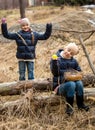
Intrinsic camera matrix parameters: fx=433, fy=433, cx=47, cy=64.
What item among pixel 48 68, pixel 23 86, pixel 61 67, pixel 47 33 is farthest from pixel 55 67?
pixel 48 68

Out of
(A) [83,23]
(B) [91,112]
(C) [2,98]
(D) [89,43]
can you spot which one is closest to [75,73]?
(B) [91,112]

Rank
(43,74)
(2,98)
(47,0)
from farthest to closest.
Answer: (47,0), (43,74), (2,98)

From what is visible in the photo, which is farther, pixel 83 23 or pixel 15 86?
pixel 83 23

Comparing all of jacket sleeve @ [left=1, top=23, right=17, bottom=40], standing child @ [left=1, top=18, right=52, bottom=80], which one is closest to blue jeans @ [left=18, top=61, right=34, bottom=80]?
standing child @ [left=1, top=18, right=52, bottom=80]

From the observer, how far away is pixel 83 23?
15.4 meters

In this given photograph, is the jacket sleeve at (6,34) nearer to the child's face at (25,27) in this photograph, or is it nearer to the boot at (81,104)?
the child's face at (25,27)

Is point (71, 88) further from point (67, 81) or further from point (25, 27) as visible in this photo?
point (25, 27)

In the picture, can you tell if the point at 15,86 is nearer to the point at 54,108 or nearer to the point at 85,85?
the point at 54,108

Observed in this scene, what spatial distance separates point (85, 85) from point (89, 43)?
516 centimetres

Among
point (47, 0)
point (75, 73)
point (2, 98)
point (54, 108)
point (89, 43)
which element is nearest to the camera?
point (75, 73)

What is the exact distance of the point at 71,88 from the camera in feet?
21.8

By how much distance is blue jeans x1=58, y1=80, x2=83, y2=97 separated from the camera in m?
6.66

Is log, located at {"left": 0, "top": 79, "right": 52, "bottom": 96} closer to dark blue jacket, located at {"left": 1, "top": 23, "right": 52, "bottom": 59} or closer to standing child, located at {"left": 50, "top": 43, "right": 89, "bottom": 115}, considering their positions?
standing child, located at {"left": 50, "top": 43, "right": 89, "bottom": 115}

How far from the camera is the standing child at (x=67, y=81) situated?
6676 mm
